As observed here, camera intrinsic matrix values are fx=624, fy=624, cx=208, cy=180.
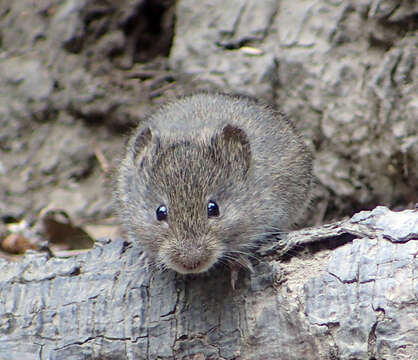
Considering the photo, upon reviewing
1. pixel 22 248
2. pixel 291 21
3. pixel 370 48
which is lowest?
pixel 22 248

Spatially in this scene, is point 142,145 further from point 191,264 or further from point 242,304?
point 242,304

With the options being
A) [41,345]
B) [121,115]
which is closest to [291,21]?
[121,115]

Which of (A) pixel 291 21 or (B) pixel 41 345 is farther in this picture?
(A) pixel 291 21

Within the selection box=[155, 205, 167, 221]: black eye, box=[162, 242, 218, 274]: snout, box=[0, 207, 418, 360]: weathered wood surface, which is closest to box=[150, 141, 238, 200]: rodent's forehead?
box=[155, 205, 167, 221]: black eye

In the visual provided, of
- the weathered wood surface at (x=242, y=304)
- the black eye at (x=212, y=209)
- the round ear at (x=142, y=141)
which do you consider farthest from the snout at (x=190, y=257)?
the round ear at (x=142, y=141)

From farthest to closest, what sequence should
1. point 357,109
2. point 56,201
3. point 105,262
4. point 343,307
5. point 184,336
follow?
point 56,201 < point 357,109 < point 105,262 < point 184,336 < point 343,307

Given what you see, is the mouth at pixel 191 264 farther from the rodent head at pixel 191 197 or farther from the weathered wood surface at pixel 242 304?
the weathered wood surface at pixel 242 304

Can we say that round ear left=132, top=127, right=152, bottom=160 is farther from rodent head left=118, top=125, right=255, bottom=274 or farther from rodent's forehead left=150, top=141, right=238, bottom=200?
rodent's forehead left=150, top=141, right=238, bottom=200

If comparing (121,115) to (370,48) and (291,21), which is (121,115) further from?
(370,48)
